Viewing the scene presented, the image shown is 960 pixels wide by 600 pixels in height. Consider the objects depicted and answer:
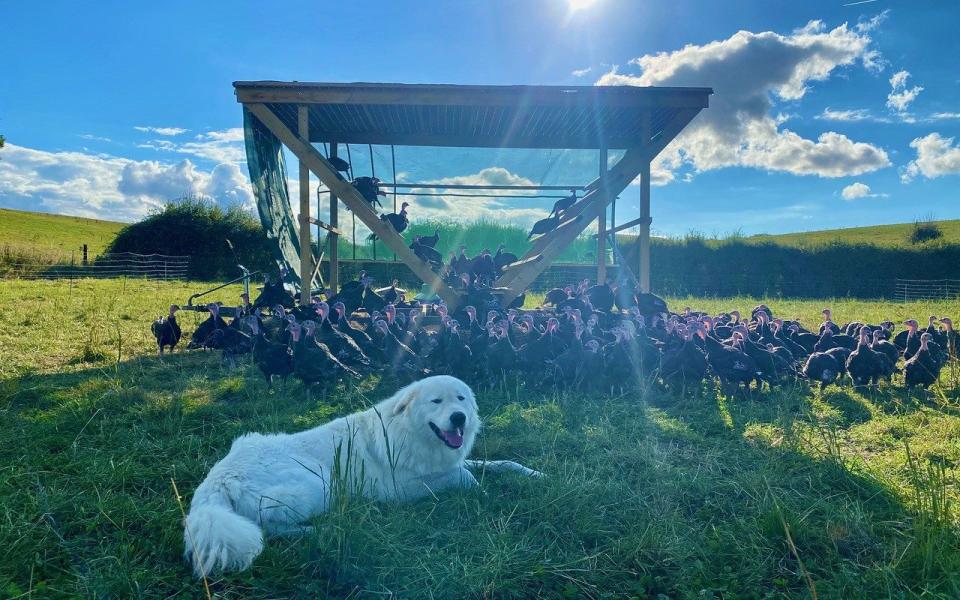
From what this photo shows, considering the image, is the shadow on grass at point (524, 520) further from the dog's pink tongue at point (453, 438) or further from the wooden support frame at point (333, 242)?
the wooden support frame at point (333, 242)

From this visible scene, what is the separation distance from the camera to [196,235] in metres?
30.8

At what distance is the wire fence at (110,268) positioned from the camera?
74.1 feet

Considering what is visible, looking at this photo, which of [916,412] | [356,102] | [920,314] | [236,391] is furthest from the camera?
[920,314]

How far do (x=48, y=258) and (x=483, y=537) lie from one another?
1195 inches

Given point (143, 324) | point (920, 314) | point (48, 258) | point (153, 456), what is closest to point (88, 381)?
point (153, 456)

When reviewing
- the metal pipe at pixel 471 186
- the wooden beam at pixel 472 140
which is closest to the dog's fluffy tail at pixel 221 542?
the wooden beam at pixel 472 140

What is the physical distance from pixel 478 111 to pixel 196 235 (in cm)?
2635

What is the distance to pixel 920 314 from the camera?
14281 mm

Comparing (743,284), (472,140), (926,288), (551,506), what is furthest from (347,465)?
(926,288)

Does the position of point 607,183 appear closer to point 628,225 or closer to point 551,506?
point 628,225

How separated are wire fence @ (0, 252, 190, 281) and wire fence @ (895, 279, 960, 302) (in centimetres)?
3191

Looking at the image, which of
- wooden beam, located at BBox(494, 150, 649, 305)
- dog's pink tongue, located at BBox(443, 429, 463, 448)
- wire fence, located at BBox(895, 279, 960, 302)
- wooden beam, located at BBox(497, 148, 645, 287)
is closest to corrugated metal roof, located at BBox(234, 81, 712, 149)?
wooden beam, located at BBox(497, 148, 645, 287)

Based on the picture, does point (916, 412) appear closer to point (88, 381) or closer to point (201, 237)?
point (88, 381)

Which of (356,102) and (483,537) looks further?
(356,102)
